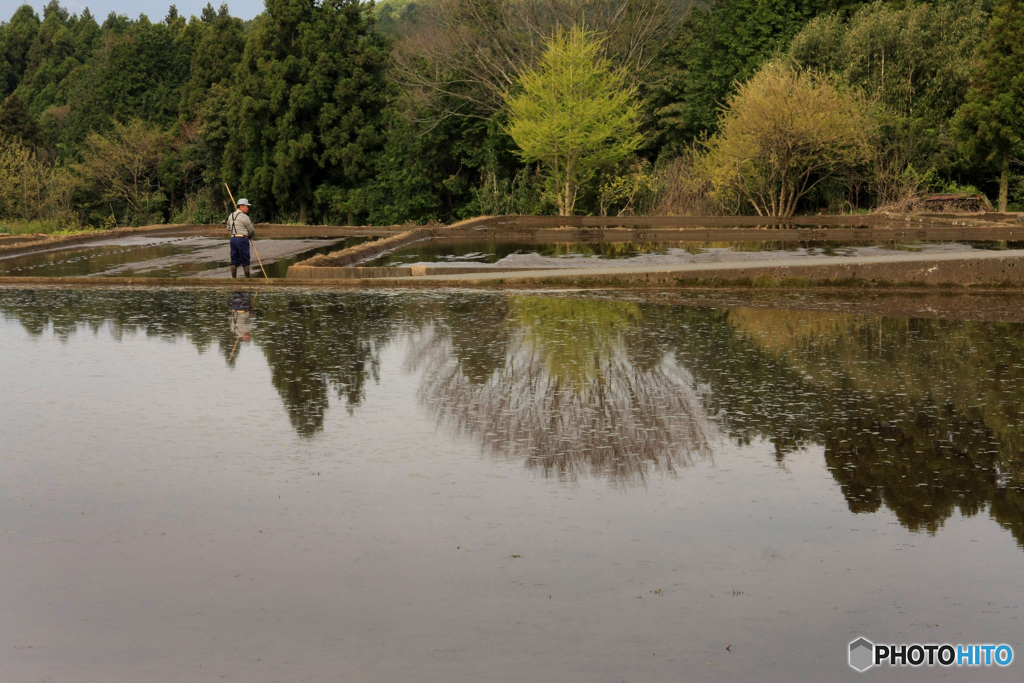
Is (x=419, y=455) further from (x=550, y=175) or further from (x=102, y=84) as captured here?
(x=102, y=84)

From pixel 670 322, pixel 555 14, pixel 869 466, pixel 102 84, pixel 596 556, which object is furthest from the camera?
pixel 102 84

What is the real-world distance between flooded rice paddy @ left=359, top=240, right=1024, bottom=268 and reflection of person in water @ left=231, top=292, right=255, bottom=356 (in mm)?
6246

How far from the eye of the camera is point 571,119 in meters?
47.3

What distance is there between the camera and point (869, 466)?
862 centimetres

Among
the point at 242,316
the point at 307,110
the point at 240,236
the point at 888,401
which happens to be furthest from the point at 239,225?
the point at 307,110

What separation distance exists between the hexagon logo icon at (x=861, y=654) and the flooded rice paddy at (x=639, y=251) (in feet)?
64.3

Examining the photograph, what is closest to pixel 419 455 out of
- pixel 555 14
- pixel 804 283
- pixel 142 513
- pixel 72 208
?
pixel 142 513

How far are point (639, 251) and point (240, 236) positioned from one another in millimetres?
10233

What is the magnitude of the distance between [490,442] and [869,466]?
279 centimetres

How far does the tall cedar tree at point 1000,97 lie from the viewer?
45156mm

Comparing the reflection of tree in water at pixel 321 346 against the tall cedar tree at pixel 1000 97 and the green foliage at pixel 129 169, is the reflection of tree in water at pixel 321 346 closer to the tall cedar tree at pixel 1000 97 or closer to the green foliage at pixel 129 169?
the tall cedar tree at pixel 1000 97

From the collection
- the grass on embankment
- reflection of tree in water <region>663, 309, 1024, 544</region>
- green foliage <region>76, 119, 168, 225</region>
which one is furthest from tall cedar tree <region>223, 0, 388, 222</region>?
reflection of tree in water <region>663, 309, 1024, 544</region>

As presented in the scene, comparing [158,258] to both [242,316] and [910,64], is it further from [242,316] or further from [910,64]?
[910,64]

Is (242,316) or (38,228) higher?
(38,228)
